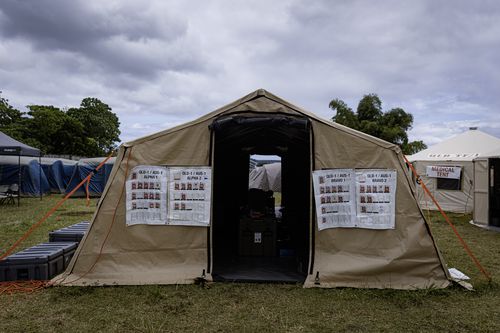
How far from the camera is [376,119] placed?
25.2 meters

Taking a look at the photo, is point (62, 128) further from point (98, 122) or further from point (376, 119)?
point (376, 119)

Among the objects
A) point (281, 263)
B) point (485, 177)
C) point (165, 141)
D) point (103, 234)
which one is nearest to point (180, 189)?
point (165, 141)

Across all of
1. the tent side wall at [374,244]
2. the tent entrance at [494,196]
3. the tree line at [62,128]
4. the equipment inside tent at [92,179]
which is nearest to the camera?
the tent side wall at [374,244]

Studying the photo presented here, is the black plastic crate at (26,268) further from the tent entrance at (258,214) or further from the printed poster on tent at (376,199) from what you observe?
the printed poster on tent at (376,199)

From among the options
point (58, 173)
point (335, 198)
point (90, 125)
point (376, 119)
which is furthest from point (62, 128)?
point (335, 198)

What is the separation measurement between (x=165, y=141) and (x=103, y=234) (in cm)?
153

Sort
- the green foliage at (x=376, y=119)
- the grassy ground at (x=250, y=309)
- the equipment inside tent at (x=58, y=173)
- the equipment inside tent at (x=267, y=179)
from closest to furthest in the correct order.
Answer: the grassy ground at (x=250, y=309) → the equipment inside tent at (x=267, y=179) → the equipment inside tent at (x=58, y=173) → the green foliage at (x=376, y=119)

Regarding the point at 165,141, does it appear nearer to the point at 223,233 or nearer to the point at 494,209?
the point at 223,233

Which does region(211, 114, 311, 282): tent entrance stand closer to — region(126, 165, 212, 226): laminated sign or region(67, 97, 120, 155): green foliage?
region(126, 165, 212, 226): laminated sign

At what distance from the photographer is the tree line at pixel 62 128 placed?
107 ft

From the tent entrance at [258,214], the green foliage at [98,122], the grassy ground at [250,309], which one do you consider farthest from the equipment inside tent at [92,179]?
the green foliage at [98,122]

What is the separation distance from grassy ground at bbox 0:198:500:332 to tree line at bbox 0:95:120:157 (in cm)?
2996

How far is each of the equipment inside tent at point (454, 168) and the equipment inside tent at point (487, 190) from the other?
7.12 feet

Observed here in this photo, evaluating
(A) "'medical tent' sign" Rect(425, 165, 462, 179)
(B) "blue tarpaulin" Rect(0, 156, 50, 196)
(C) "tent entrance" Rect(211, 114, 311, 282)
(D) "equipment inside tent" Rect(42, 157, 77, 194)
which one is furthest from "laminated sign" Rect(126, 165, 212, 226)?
(D) "equipment inside tent" Rect(42, 157, 77, 194)
